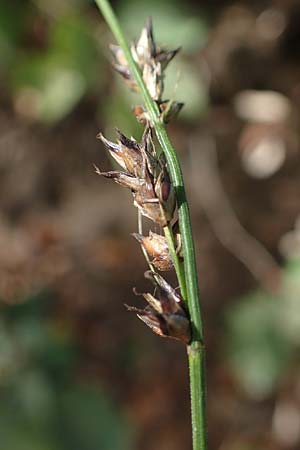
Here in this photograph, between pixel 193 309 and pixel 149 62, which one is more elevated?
pixel 149 62

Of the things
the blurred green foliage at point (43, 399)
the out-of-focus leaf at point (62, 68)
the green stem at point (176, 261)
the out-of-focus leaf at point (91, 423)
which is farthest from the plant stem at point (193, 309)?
the out-of-focus leaf at point (62, 68)

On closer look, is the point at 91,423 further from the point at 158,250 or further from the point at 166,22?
the point at 158,250

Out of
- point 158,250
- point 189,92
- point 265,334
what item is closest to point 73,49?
point 189,92

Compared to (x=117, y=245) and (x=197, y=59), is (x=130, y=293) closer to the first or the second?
(x=117, y=245)

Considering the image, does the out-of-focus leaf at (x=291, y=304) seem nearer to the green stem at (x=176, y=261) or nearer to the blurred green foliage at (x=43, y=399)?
the blurred green foliage at (x=43, y=399)

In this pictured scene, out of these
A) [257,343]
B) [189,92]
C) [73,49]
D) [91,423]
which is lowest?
[91,423]

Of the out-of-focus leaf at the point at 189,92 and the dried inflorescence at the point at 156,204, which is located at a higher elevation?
the out-of-focus leaf at the point at 189,92

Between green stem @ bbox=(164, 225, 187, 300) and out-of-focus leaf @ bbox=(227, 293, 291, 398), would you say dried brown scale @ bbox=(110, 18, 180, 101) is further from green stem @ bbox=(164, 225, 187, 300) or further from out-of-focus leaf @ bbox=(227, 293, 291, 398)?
out-of-focus leaf @ bbox=(227, 293, 291, 398)

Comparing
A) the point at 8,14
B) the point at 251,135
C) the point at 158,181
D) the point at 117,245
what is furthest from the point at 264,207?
the point at 158,181

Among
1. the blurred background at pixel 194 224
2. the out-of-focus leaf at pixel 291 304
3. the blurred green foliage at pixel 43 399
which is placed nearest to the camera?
→ the blurred green foliage at pixel 43 399
